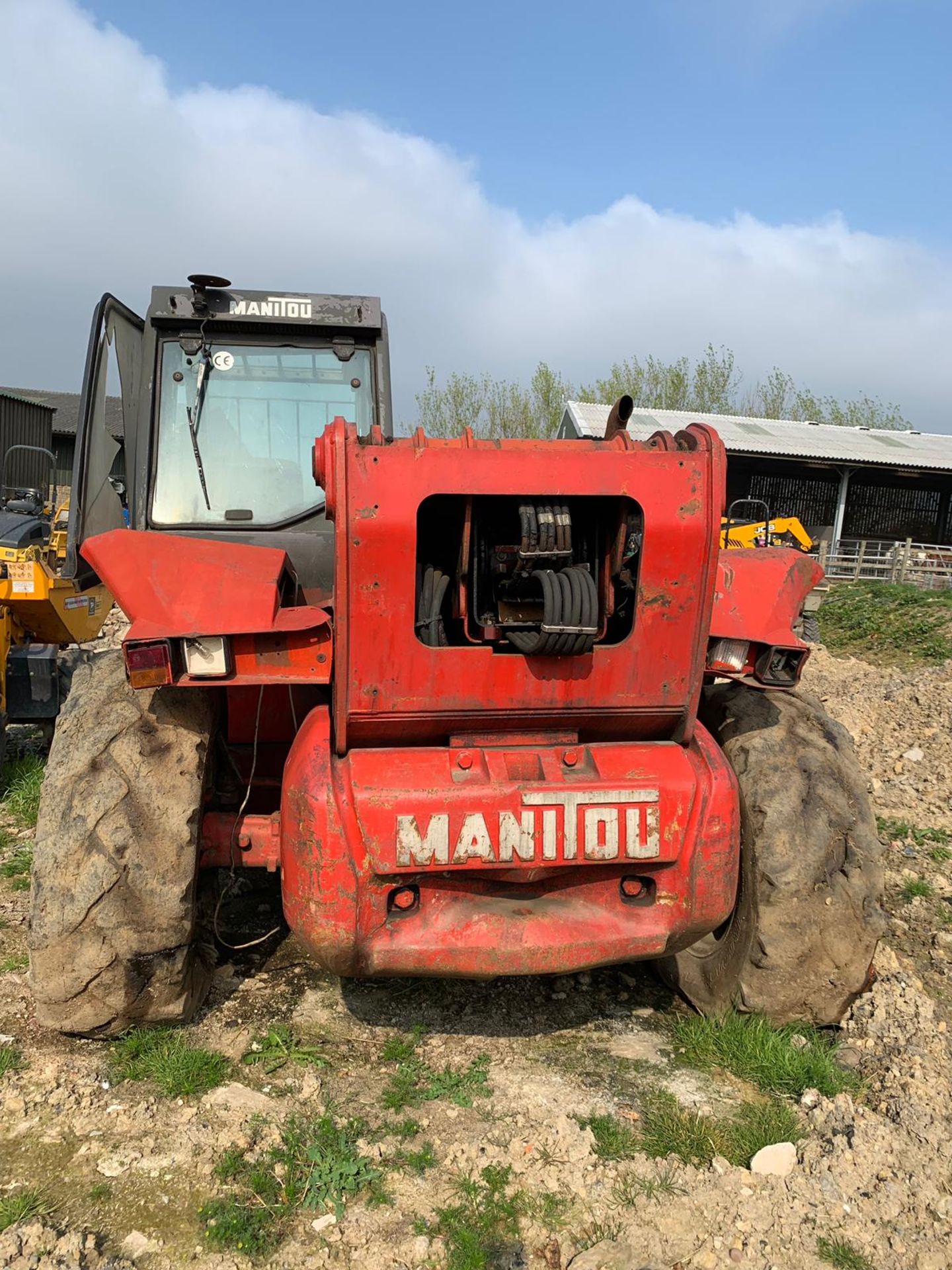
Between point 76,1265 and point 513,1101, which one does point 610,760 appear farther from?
point 76,1265

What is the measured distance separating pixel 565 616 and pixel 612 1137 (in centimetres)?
147

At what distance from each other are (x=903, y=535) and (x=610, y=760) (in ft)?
95.8

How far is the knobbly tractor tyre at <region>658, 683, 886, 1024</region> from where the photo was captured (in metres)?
3.09

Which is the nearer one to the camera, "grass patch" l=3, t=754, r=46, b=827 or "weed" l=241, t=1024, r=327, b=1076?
"weed" l=241, t=1024, r=327, b=1076

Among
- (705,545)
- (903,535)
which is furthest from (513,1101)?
(903,535)

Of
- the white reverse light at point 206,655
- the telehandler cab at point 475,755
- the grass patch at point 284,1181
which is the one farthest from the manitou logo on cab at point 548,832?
the grass patch at point 284,1181

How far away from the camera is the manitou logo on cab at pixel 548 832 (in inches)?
109

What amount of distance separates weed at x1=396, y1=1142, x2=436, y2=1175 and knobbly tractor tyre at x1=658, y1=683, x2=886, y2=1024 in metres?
1.14

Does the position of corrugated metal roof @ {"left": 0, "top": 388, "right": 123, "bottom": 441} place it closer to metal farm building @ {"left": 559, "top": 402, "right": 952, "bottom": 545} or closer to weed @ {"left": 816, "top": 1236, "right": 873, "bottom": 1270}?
metal farm building @ {"left": 559, "top": 402, "right": 952, "bottom": 545}

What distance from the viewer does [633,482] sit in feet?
8.99

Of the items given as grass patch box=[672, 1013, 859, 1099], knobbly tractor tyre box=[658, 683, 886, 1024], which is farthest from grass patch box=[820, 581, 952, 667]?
grass patch box=[672, 1013, 859, 1099]

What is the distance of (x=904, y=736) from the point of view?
7.78 metres

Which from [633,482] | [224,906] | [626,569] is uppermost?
[633,482]

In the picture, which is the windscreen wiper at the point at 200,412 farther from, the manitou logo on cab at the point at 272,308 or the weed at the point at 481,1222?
the weed at the point at 481,1222
